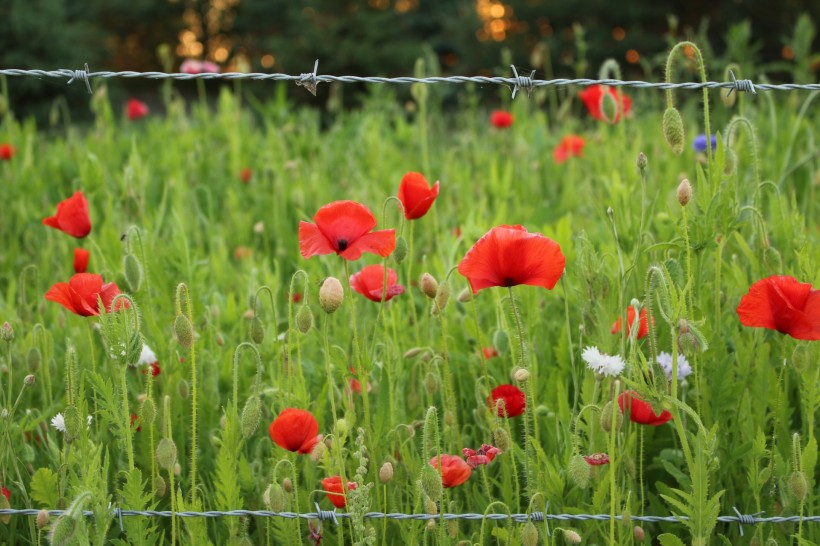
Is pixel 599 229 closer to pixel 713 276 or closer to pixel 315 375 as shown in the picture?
pixel 713 276

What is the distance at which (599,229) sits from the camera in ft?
7.79

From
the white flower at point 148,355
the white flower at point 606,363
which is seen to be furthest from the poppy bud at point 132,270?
the white flower at point 606,363

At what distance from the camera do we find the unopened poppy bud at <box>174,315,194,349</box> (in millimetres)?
1317

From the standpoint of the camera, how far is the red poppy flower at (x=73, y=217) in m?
1.80

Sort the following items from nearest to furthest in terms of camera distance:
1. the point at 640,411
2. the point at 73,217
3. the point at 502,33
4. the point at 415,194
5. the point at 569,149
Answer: the point at 640,411 < the point at 415,194 < the point at 73,217 < the point at 569,149 < the point at 502,33

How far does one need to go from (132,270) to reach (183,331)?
28cm

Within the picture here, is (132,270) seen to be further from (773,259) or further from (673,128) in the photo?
(773,259)

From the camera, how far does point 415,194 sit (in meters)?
1.53

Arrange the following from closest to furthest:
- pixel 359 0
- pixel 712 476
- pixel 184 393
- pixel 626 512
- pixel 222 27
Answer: pixel 626 512 < pixel 712 476 < pixel 184 393 < pixel 359 0 < pixel 222 27

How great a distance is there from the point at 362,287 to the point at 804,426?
2.44ft

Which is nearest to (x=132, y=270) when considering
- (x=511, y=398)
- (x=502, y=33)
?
(x=511, y=398)

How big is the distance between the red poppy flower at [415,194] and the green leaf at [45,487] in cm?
67

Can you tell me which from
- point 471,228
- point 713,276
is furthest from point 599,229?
point 713,276

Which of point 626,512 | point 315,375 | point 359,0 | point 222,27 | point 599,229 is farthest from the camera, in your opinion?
point 222,27
